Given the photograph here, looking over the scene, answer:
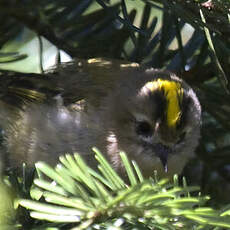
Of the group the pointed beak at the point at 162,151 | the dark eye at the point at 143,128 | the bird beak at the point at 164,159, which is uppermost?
the dark eye at the point at 143,128

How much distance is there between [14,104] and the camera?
2152mm

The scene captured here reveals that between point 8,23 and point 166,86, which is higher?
point 8,23

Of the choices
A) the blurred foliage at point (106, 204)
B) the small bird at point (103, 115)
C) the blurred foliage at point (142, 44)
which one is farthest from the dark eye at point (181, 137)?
the blurred foliage at point (106, 204)

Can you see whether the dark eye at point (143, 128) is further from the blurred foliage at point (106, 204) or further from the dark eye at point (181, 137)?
the blurred foliage at point (106, 204)

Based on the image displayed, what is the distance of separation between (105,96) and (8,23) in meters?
0.61

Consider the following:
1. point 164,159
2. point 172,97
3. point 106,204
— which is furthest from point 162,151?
Answer: point 106,204

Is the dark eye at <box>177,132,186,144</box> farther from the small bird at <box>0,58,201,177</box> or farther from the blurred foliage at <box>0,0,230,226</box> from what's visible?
the blurred foliage at <box>0,0,230,226</box>

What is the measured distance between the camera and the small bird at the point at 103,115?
190 cm

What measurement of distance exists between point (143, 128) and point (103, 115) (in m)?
0.19

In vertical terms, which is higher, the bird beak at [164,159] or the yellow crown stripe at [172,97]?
the yellow crown stripe at [172,97]

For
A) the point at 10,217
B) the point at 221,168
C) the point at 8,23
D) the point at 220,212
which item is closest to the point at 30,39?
the point at 8,23

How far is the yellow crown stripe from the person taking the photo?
1.92 m

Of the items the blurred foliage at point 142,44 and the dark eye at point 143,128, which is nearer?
the blurred foliage at point 142,44

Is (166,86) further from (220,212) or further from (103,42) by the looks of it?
(220,212)
